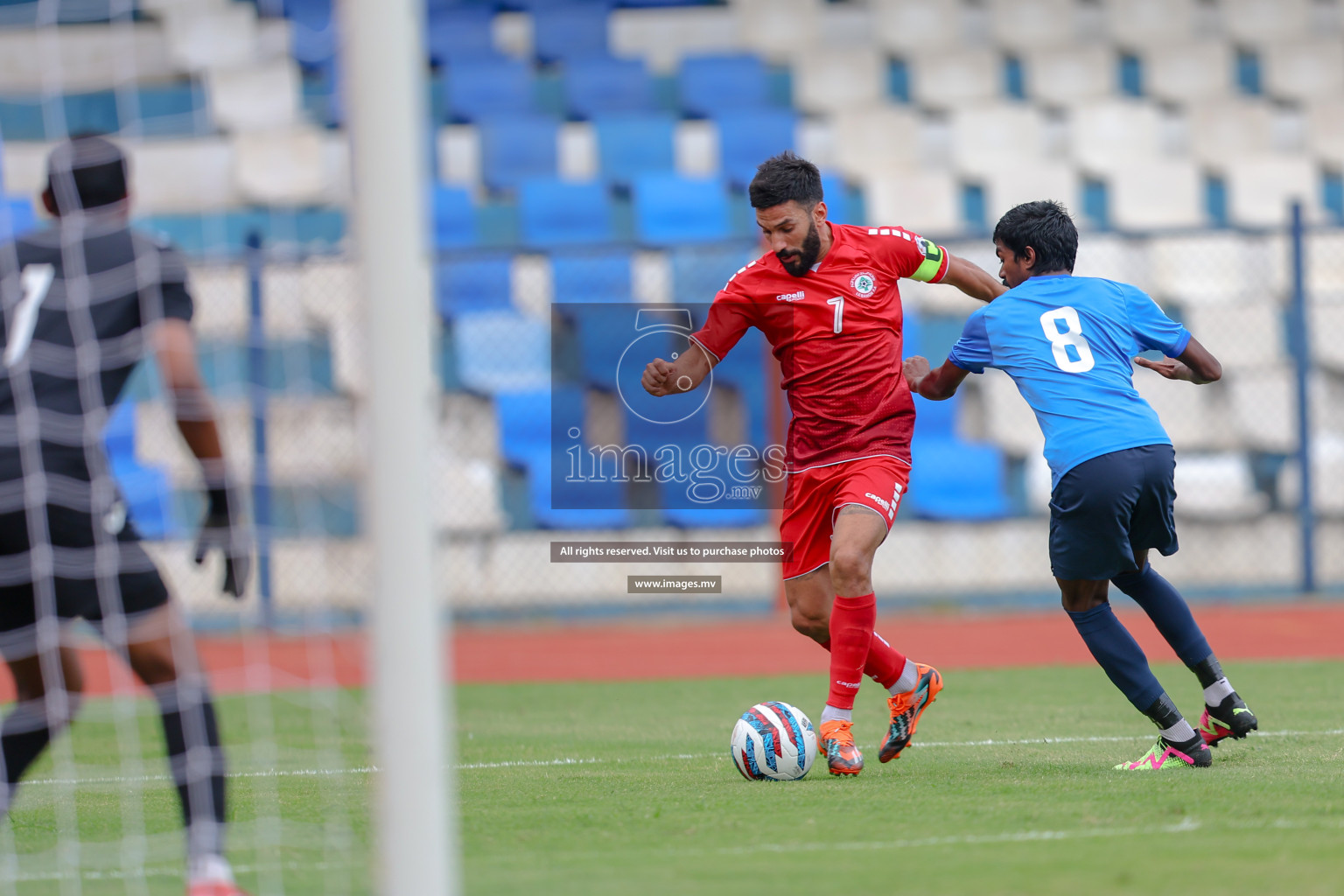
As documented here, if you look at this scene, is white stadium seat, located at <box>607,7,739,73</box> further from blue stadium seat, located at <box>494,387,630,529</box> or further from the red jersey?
the red jersey

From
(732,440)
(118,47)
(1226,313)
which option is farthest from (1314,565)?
(118,47)

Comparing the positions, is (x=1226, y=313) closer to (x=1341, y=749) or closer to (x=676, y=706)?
(x=676, y=706)

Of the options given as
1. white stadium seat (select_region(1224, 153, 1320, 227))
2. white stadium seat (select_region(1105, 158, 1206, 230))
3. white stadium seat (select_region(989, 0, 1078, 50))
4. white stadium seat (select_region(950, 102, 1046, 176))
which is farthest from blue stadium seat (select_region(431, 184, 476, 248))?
white stadium seat (select_region(1224, 153, 1320, 227))

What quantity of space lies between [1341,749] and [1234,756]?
0.39 metres

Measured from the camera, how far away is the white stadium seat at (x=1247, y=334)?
12656 millimetres

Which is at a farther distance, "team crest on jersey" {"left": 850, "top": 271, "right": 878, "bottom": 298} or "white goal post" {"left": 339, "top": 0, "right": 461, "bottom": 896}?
"team crest on jersey" {"left": 850, "top": 271, "right": 878, "bottom": 298}

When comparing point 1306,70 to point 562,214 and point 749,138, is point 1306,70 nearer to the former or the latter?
point 749,138

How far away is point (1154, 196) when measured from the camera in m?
15.3

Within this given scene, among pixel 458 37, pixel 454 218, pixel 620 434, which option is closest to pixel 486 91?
pixel 458 37

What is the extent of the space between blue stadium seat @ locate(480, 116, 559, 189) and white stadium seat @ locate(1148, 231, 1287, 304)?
19.3 feet

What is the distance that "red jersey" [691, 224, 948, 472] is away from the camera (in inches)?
215

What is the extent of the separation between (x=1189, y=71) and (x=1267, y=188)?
7.34 feet

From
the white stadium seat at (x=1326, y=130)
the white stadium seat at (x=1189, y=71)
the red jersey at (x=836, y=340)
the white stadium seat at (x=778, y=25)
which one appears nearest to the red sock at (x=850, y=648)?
the red jersey at (x=836, y=340)

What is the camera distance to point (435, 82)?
633 inches
